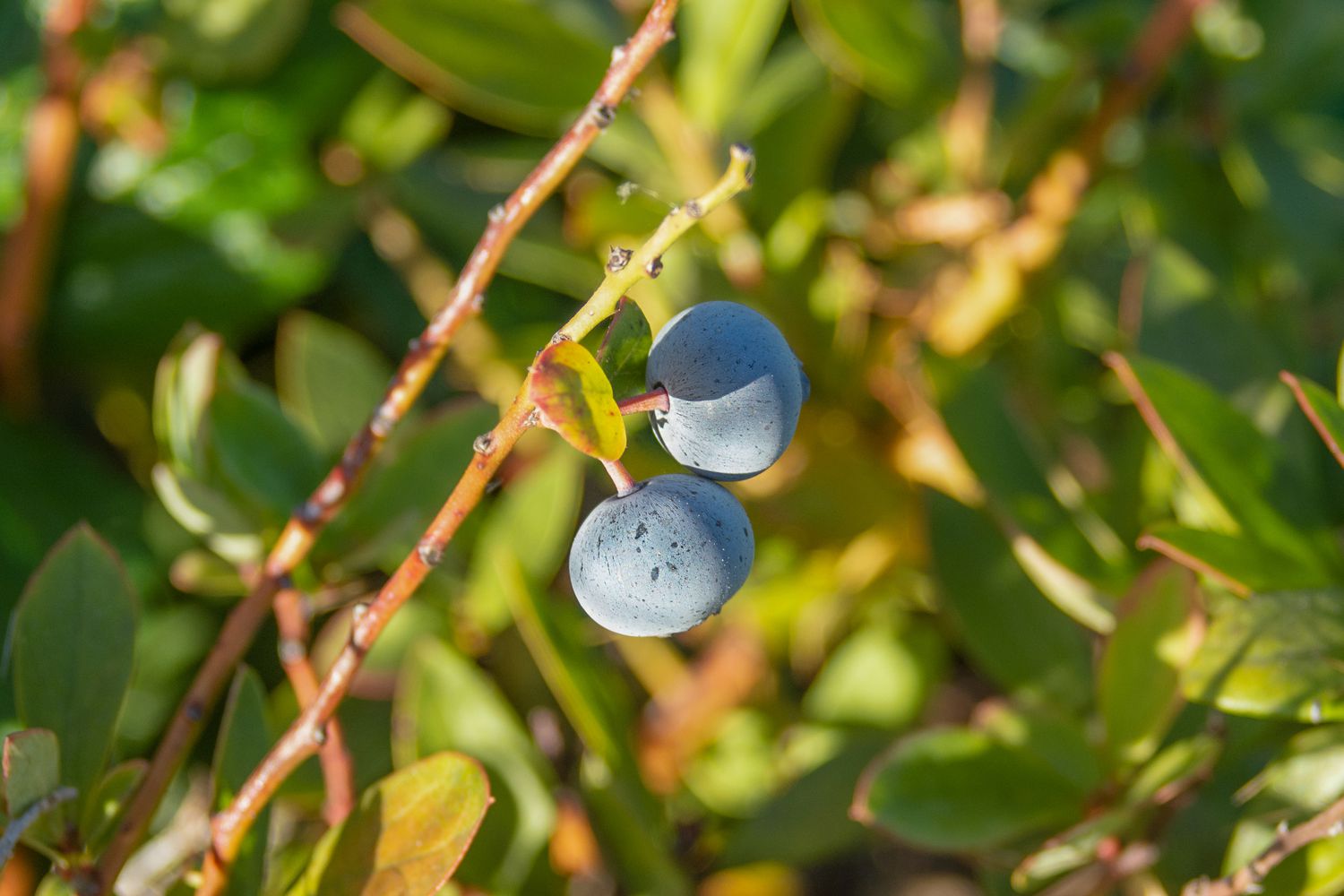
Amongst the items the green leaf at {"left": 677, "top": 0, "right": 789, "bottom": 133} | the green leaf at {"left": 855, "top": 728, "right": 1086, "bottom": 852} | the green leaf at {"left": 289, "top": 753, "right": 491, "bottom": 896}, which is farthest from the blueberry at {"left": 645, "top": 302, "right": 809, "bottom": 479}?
the green leaf at {"left": 677, "top": 0, "right": 789, "bottom": 133}

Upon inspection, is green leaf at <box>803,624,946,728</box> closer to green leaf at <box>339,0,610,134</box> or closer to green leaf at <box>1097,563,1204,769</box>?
green leaf at <box>1097,563,1204,769</box>

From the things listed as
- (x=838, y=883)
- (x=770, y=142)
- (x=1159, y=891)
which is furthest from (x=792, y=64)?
(x=838, y=883)

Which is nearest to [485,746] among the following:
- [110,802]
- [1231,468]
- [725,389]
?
[110,802]

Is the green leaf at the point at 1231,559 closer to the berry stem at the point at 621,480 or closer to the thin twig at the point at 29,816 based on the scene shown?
the berry stem at the point at 621,480

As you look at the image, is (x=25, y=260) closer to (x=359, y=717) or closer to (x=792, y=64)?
(x=359, y=717)

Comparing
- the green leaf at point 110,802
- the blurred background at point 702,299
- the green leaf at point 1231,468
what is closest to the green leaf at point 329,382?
the blurred background at point 702,299

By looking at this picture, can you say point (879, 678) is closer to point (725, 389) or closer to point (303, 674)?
point (303, 674)
